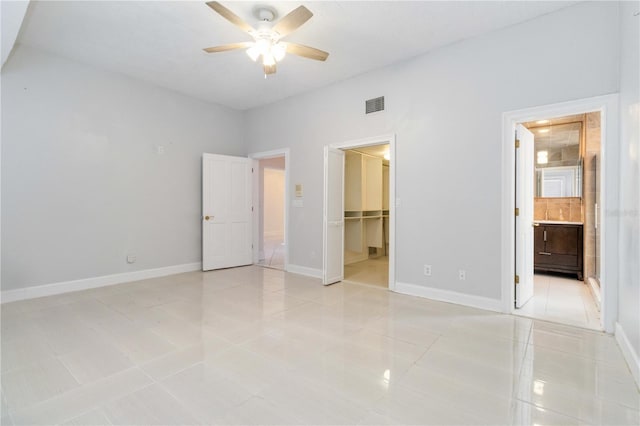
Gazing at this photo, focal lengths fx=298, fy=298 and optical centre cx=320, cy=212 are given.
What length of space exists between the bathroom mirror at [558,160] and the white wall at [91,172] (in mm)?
6273

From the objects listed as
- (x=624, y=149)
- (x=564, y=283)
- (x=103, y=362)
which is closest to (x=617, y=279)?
(x=624, y=149)

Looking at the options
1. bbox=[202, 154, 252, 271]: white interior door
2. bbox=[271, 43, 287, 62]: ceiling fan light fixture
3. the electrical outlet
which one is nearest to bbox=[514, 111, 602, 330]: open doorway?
the electrical outlet

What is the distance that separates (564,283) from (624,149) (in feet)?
9.54

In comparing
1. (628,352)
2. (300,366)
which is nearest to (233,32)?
(300,366)

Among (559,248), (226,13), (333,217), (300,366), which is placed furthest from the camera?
(559,248)

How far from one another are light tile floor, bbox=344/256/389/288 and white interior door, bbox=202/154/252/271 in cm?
212

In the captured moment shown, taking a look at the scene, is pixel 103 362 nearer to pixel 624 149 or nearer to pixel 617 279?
pixel 617 279

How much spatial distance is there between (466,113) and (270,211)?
8447 millimetres

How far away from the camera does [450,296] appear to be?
3.67 meters

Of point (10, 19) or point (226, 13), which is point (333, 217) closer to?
point (226, 13)

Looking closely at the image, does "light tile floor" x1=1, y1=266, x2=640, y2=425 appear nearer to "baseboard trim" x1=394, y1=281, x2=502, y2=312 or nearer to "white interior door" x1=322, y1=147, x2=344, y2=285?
"baseboard trim" x1=394, y1=281, x2=502, y2=312

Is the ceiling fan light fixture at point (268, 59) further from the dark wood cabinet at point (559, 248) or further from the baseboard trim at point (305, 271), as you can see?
the dark wood cabinet at point (559, 248)

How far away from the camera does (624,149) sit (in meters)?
2.55

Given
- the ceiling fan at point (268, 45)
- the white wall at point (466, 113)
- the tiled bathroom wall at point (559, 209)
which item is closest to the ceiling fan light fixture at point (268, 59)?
the ceiling fan at point (268, 45)
